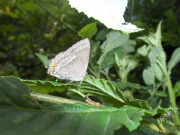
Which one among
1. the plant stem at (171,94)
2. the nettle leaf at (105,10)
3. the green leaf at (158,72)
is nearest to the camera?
the nettle leaf at (105,10)

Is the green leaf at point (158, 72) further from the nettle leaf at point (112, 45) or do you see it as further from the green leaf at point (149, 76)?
the nettle leaf at point (112, 45)

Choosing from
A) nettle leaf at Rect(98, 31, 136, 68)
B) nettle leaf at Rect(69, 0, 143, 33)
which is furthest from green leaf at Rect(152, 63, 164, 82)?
nettle leaf at Rect(69, 0, 143, 33)

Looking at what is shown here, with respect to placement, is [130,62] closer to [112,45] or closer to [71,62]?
[112,45]

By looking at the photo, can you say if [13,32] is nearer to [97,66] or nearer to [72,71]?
[97,66]

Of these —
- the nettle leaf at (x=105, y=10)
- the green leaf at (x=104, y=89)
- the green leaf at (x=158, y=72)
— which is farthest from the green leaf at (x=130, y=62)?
the nettle leaf at (x=105, y=10)

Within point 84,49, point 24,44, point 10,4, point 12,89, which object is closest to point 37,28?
point 24,44

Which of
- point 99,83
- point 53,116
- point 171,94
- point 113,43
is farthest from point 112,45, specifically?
point 53,116

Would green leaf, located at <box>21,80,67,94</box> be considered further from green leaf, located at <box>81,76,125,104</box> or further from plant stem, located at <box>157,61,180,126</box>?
plant stem, located at <box>157,61,180,126</box>
